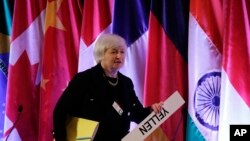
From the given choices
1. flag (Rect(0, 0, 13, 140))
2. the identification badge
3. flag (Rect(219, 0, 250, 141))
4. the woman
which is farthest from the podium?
flag (Rect(0, 0, 13, 140))

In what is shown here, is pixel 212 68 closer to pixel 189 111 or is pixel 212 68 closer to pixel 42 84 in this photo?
pixel 189 111

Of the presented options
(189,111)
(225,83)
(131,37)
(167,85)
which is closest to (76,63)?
(131,37)

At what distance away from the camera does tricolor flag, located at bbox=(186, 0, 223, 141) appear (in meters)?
2.14

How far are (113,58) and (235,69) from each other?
68cm

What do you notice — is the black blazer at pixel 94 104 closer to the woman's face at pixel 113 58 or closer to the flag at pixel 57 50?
the woman's face at pixel 113 58

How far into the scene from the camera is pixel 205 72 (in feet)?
7.07

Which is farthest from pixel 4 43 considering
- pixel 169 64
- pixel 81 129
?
pixel 81 129

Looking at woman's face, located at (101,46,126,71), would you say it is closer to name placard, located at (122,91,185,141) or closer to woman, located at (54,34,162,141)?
woman, located at (54,34,162,141)

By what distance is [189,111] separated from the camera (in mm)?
2182

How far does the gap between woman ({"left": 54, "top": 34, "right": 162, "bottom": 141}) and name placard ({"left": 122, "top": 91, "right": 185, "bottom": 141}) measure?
0.05m

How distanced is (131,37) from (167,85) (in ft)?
1.16

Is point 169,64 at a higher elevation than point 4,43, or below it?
below

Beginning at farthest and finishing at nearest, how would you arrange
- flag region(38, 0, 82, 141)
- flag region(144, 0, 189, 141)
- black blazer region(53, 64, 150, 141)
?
flag region(38, 0, 82, 141) < flag region(144, 0, 189, 141) < black blazer region(53, 64, 150, 141)

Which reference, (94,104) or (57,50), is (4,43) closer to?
(57,50)
